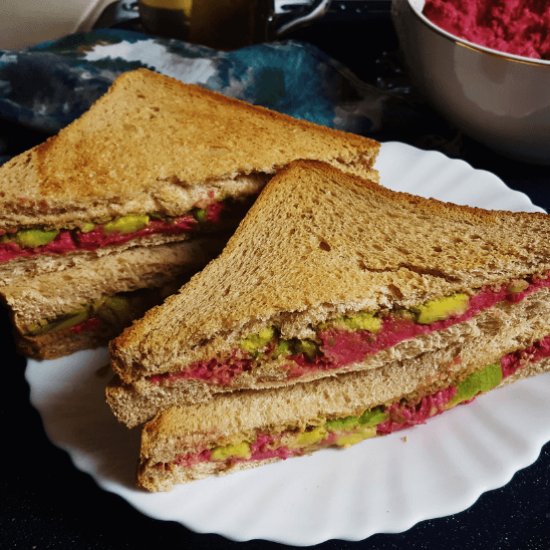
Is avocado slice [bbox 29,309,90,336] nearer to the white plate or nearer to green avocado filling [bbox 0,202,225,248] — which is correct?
the white plate

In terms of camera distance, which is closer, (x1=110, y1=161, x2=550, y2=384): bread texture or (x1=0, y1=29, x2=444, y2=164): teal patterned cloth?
(x1=110, y1=161, x2=550, y2=384): bread texture

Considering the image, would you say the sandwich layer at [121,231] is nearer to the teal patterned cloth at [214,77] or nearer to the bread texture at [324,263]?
the bread texture at [324,263]

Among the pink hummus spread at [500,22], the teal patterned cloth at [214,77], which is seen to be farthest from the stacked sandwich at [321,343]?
the teal patterned cloth at [214,77]

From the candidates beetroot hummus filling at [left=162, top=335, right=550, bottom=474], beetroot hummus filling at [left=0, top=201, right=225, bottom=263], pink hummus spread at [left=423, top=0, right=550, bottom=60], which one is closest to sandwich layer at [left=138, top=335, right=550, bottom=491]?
beetroot hummus filling at [left=162, top=335, right=550, bottom=474]

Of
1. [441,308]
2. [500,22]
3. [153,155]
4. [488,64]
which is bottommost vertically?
[441,308]

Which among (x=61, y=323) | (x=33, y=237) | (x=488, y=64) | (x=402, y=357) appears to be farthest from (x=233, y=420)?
(x=488, y=64)

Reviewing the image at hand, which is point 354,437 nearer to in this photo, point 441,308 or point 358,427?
point 358,427

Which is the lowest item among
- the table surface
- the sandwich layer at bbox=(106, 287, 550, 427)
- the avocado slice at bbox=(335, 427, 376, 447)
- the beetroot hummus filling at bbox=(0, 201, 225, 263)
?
the table surface

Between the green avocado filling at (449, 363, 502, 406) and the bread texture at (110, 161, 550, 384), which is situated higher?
the bread texture at (110, 161, 550, 384)
